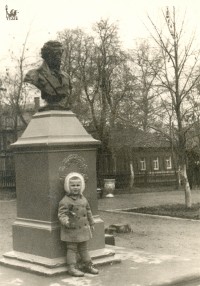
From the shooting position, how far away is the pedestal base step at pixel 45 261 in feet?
22.2

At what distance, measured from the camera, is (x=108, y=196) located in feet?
77.6

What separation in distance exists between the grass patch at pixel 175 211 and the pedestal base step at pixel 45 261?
7796mm

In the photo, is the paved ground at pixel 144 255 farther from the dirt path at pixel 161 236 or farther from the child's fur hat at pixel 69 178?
the child's fur hat at pixel 69 178

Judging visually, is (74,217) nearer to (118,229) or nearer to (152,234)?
(118,229)

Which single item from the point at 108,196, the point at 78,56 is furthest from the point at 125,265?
the point at 78,56

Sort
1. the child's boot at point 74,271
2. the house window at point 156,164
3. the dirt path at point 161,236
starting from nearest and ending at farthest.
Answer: the child's boot at point 74,271 → the dirt path at point 161,236 → the house window at point 156,164

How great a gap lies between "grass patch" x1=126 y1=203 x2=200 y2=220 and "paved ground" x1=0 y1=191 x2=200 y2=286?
60 cm

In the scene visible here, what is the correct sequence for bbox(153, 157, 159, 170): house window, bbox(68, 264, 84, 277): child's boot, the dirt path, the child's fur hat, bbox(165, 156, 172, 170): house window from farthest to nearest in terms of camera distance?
bbox(165, 156, 172, 170): house window
bbox(153, 157, 159, 170): house window
the dirt path
the child's fur hat
bbox(68, 264, 84, 277): child's boot

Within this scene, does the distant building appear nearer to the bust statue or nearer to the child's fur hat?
the bust statue

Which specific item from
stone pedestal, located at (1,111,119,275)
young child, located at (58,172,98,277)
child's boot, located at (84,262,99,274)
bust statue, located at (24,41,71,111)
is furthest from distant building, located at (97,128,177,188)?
child's boot, located at (84,262,99,274)

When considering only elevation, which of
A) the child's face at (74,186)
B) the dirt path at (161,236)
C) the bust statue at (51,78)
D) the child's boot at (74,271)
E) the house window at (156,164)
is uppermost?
the bust statue at (51,78)

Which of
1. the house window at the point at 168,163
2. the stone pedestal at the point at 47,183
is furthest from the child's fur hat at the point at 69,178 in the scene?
the house window at the point at 168,163

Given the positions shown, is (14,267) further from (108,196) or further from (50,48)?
(108,196)

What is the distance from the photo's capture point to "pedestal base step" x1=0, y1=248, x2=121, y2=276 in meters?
6.77
